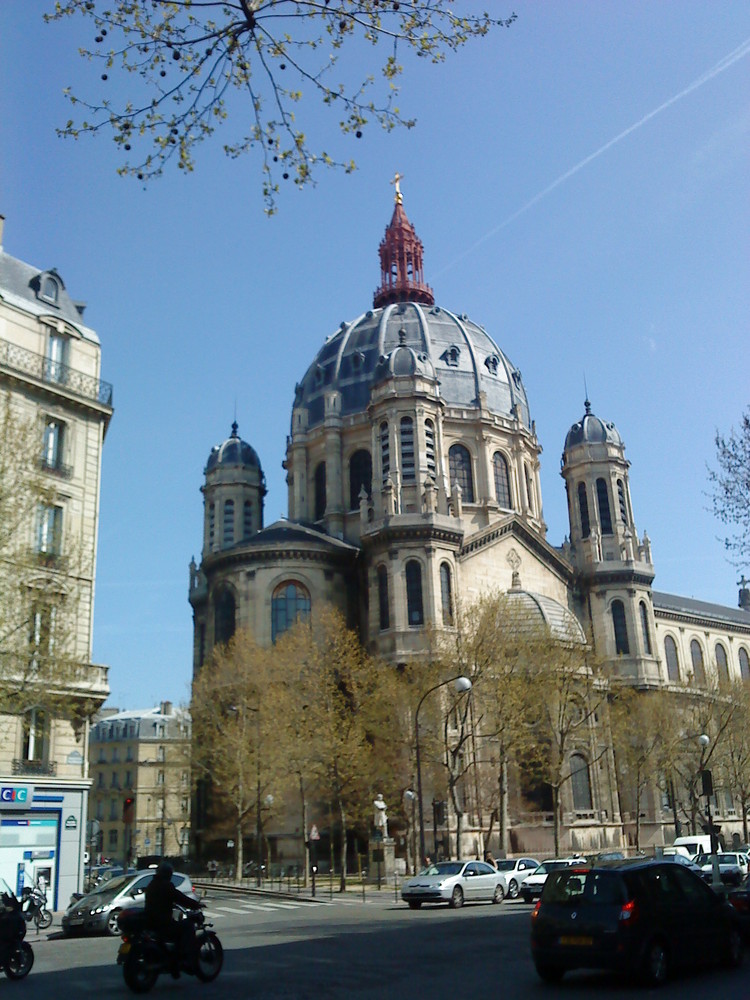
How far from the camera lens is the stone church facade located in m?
55.0

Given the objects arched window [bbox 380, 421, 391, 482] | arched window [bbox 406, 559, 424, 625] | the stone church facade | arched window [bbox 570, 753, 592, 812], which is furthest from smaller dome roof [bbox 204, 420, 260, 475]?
arched window [bbox 570, 753, 592, 812]

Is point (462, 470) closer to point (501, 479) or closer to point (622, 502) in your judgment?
point (501, 479)

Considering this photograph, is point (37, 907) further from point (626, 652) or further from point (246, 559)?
point (626, 652)

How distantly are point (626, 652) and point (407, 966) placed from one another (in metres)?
52.3

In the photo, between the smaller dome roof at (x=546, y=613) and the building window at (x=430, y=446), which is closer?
the smaller dome roof at (x=546, y=613)

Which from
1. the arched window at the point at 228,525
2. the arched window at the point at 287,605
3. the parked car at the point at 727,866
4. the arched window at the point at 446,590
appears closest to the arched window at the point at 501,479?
the arched window at the point at 446,590

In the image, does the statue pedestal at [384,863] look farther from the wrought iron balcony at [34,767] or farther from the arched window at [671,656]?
the arched window at [671,656]

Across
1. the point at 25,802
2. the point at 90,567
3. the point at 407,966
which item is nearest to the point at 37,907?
the point at 25,802

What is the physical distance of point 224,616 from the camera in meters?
57.4

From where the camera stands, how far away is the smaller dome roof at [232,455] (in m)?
73.8

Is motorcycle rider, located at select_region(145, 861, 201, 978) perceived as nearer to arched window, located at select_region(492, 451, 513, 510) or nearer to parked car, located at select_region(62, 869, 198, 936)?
parked car, located at select_region(62, 869, 198, 936)

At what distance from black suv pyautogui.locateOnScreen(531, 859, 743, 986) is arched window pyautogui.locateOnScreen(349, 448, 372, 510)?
5360 centimetres

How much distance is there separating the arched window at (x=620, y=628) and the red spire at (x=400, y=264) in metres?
34.7

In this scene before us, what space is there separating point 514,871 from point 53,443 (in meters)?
20.0
